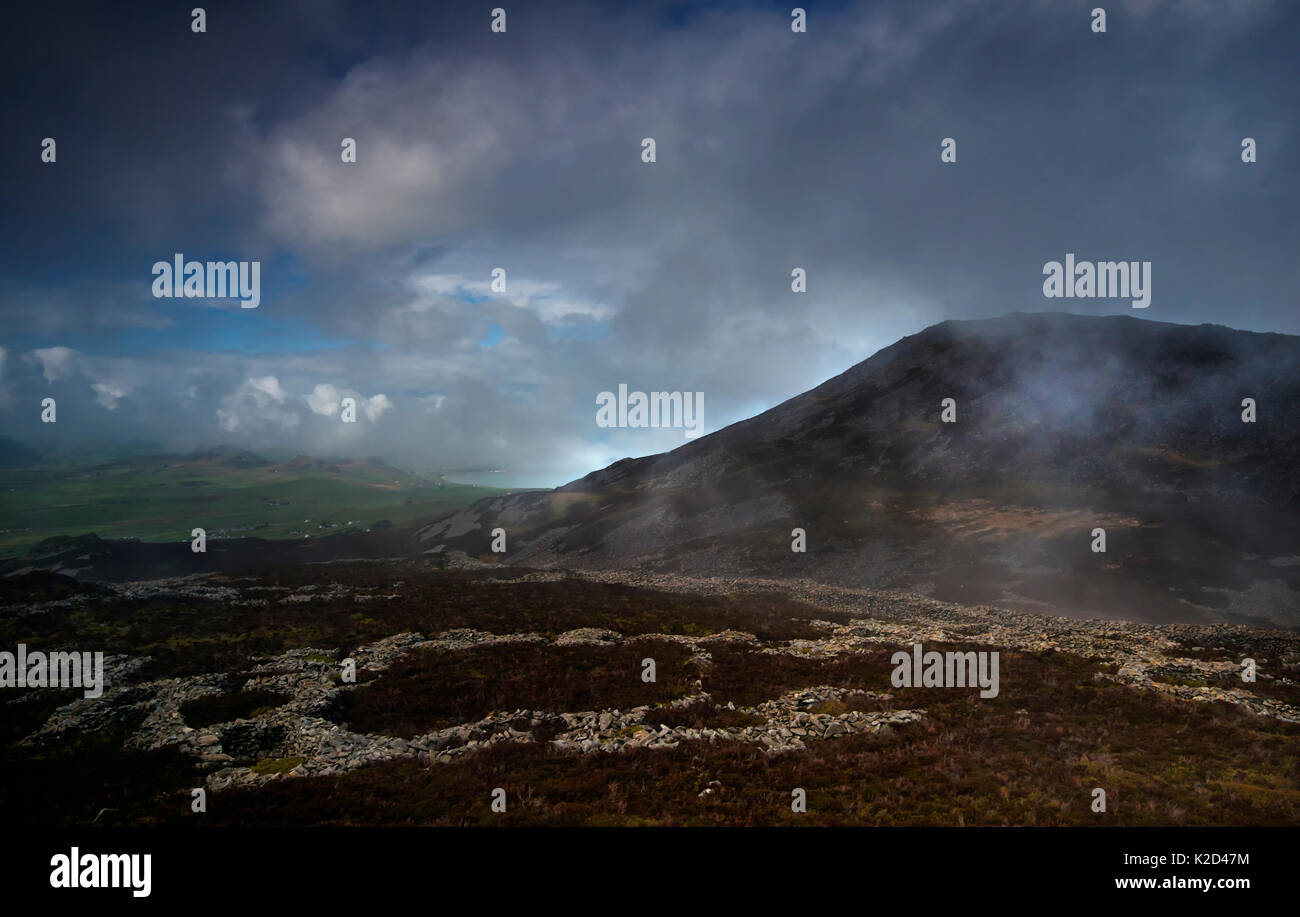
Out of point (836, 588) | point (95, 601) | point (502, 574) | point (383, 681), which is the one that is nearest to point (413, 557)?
point (502, 574)

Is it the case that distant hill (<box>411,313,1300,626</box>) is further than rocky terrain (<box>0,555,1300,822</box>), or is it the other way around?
distant hill (<box>411,313,1300,626</box>)

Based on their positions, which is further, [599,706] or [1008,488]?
[1008,488]

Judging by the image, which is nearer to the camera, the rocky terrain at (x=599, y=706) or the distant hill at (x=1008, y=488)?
the rocky terrain at (x=599, y=706)

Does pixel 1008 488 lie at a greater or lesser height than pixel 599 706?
greater
